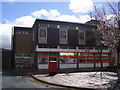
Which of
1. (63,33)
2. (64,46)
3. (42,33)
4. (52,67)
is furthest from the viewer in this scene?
(63,33)

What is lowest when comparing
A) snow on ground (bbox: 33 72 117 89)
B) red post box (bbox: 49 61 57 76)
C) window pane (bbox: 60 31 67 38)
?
snow on ground (bbox: 33 72 117 89)

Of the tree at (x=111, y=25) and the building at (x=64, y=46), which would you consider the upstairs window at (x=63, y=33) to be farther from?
the tree at (x=111, y=25)

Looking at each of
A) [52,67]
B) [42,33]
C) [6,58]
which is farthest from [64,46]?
[6,58]

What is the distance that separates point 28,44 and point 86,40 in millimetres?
14038

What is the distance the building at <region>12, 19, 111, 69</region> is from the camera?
28.3 m

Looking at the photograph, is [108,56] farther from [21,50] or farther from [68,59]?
[21,50]

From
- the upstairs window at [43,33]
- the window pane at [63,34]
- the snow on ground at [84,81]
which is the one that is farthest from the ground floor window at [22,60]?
the snow on ground at [84,81]

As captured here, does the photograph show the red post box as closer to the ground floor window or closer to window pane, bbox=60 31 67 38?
window pane, bbox=60 31 67 38

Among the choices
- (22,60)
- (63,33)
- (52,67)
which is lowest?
(22,60)

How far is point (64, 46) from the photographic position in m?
29.9

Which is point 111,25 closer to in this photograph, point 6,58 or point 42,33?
point 42,33

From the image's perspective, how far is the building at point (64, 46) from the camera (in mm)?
28344

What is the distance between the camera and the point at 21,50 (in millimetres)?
36250

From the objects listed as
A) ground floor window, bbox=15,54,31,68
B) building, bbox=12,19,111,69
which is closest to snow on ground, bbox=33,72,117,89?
building, bbox=12,19,111,69
